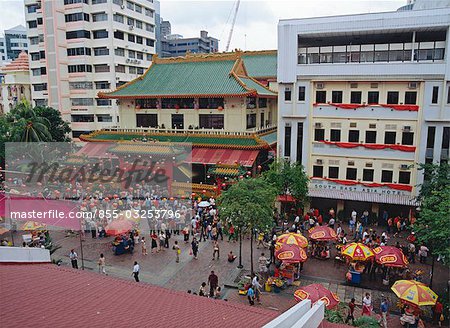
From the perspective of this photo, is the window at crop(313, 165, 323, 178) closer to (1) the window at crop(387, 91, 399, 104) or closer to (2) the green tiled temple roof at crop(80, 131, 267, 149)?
(2) the green tiled temple roof at crop(80, 131, 267, 149)

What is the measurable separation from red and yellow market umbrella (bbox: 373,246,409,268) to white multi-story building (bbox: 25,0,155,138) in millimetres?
39173

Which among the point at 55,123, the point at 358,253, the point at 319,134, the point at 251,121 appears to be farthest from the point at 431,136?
the point at 55,123

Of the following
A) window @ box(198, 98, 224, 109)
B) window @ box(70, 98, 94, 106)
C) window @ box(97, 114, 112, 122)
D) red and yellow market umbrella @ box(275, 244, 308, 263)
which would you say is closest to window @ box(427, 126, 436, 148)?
red and yellow market umbrella @ box(275, 244, 308, 263)

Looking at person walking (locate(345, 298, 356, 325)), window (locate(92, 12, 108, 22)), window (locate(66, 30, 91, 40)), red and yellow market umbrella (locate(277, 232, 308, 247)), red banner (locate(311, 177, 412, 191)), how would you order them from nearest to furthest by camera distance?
1. person walking (locate(345, 298, 356, 325))
2. red and yellow market umbrella (locate(277, 232, 308, 247))
3. red banner (locate(311, 177, 412, 191))
4. window (locate(66, 30, 91, 40))
5. window (locate(92, 12, 108, 22))

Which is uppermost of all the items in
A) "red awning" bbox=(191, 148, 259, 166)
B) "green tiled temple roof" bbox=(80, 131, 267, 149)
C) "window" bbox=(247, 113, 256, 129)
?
"window" bbox=(247, 113, 256, 129)

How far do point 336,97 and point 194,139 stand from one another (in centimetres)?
1274

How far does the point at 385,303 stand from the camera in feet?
48.2

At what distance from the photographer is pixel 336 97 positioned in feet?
89.8

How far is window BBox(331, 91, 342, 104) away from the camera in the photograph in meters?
27.2

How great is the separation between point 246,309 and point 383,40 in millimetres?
26840

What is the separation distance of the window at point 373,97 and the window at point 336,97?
1.86 metres

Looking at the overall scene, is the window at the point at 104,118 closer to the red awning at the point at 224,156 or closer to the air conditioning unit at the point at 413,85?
the red awning at the point at 224,156

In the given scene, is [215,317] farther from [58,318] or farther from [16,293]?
[16,293]

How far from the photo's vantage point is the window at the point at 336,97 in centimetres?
2723
